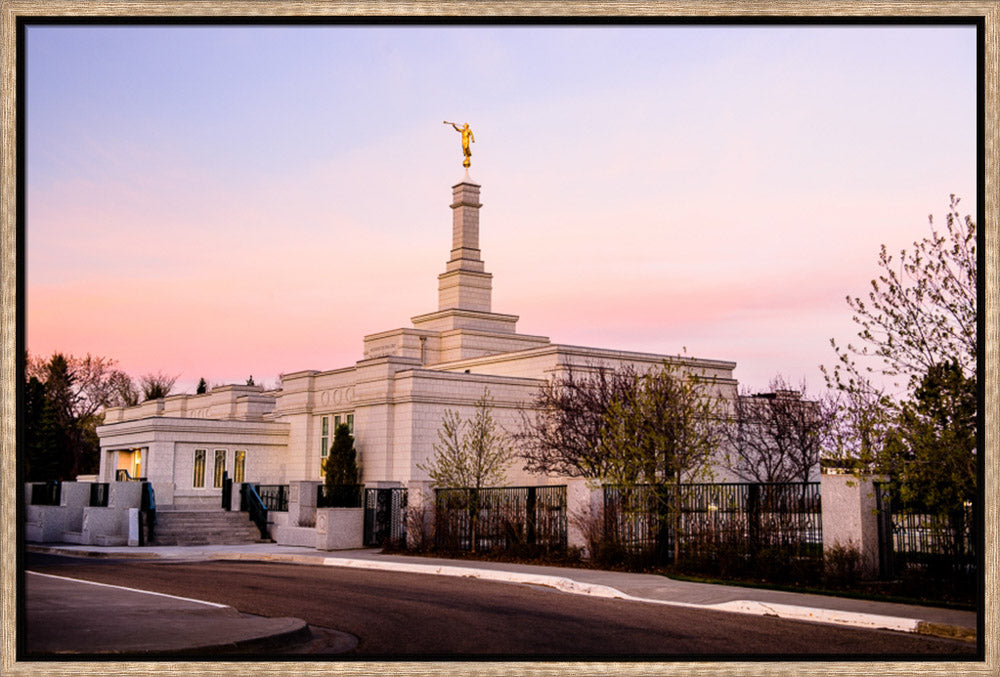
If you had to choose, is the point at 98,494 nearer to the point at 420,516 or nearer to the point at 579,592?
the point at 420,516

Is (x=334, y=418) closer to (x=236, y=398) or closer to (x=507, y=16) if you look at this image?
(x=236, y=398)

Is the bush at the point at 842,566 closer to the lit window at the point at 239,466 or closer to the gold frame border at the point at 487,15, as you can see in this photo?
the gold frame border at the point at 487,15

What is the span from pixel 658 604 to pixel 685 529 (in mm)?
5836

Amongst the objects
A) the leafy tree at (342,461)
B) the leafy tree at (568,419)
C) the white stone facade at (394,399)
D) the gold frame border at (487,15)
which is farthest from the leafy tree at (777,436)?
the gold frame border at (487,15)

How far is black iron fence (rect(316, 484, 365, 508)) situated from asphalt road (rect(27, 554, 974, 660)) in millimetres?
9908

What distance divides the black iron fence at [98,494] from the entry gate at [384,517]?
382 inches

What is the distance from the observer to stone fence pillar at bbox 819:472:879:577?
16859mm

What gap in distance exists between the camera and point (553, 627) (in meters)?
11.9

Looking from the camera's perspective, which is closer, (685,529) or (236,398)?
(685,529)

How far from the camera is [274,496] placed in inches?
1326

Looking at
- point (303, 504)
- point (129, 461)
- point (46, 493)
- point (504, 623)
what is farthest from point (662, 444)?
point (129, 461)

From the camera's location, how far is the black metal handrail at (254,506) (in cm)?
3238

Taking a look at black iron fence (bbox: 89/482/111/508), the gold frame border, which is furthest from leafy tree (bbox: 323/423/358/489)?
the gold frame border

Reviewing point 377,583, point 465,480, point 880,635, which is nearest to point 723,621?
point 880,635
